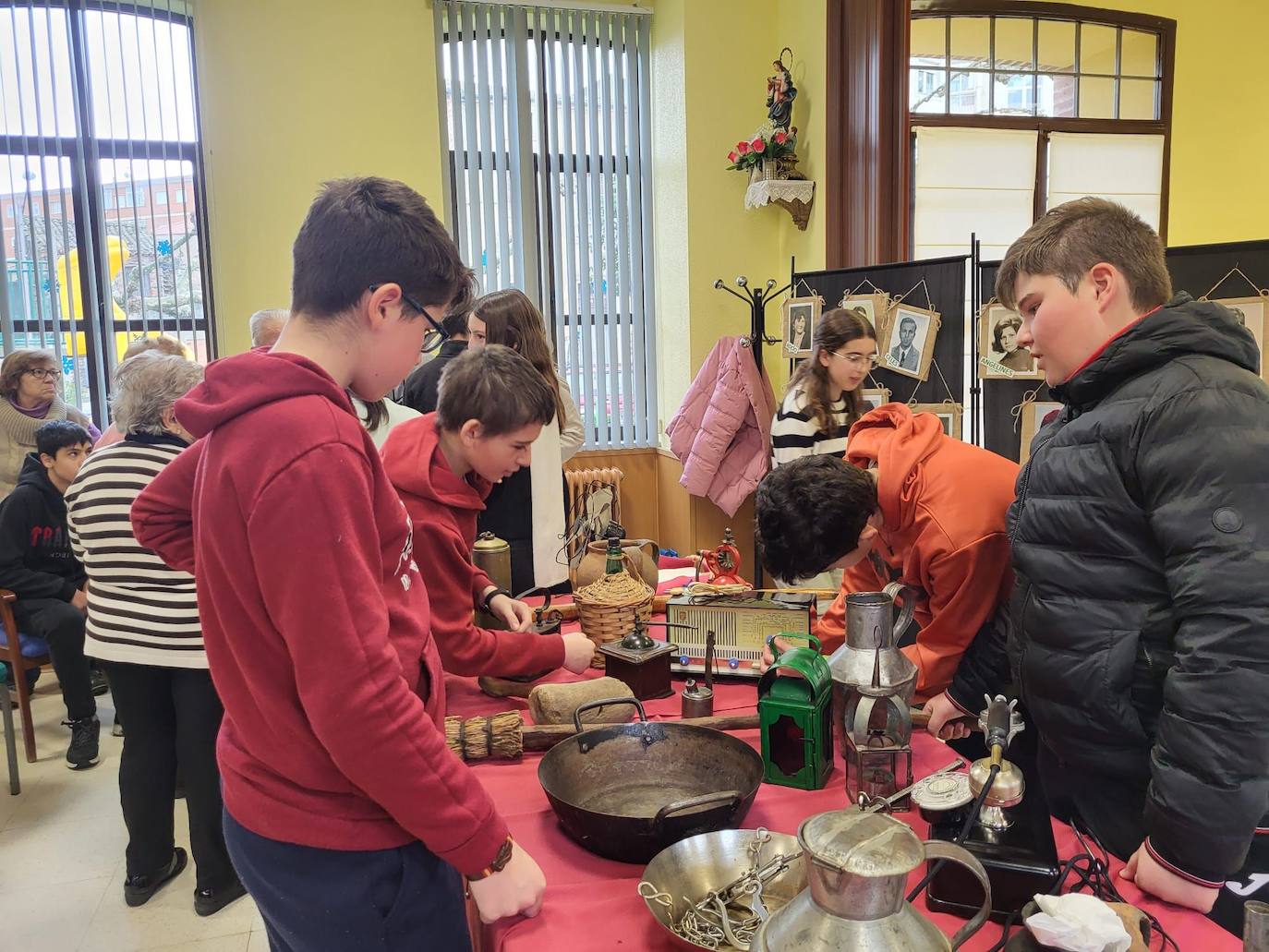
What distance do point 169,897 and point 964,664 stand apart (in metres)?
2.39

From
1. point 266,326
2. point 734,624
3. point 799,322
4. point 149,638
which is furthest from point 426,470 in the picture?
point 799,322

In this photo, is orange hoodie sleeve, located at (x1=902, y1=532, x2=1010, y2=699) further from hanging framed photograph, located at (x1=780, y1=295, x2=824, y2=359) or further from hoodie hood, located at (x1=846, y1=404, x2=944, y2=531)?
hanging framed photograph, located at (x1=780, y1=295, x2=824, y2=359)

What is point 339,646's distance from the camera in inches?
36.7

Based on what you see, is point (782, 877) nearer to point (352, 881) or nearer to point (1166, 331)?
point (352, 881)

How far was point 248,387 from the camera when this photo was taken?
37.7 inches

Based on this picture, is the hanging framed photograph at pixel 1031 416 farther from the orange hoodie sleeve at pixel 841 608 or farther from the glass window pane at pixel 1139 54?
the glass window pane at pixel 1139 54

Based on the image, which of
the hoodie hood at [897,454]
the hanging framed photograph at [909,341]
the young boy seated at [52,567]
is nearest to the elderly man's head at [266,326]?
the young boy seated at [52,567]

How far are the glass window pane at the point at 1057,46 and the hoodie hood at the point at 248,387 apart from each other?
5.49 m

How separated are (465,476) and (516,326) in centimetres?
104

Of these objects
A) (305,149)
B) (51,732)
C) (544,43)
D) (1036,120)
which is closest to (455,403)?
(51,732)

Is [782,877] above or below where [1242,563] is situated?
below

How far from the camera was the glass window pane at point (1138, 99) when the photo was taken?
18.3ft

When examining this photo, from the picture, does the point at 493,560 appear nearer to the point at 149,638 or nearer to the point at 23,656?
the point at 149,638

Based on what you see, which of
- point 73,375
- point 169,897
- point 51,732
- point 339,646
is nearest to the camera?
point 339,646
